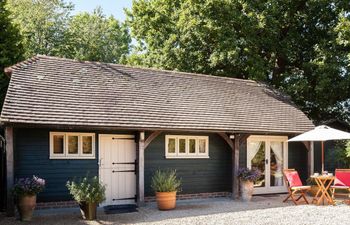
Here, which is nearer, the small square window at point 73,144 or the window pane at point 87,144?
the small square window at point 73,144

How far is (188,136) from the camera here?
47.1 feet

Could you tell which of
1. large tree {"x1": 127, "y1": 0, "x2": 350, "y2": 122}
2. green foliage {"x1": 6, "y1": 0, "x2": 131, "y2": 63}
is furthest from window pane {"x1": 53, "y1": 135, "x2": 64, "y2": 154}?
green foliage {"x1": 6, "y1": 0, "x2": 131, "y2": 63}

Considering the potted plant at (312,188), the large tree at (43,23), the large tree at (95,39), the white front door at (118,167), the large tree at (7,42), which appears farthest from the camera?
the large tree at (95,39)

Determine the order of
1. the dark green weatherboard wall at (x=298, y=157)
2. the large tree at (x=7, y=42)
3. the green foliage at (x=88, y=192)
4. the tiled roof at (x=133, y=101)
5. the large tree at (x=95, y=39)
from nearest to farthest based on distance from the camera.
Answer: the green foliage at (x=88, y=192) < the tiled roof at (x=133, y=101) < the dark green weatherboard wall at (x=298, y=157) < the large tree at (x=7, y=42) < the large tree at (x=95, y=39)

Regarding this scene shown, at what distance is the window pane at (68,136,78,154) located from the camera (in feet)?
40.5

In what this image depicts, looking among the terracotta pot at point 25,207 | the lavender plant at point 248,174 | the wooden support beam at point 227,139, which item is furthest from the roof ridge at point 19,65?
the lavender plant at point 248,174

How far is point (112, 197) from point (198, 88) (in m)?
6.00

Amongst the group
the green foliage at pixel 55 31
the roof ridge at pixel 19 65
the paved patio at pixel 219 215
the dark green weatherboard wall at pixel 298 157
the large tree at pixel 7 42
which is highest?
the green foliage at pixel 55 31

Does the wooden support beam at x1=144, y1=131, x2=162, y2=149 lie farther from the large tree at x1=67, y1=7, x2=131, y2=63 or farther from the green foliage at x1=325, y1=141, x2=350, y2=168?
the large tree at x1=67, y1=7, x2=131, y2=63

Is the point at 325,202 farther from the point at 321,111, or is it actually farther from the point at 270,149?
the point at 321,111

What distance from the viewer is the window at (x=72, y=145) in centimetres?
1216

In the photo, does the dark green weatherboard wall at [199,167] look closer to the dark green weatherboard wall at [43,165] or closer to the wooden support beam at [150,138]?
the wooden support beam at [150,138]

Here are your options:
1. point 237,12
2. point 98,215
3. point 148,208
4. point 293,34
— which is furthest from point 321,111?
point 98,215

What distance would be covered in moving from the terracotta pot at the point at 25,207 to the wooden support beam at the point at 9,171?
478mm
